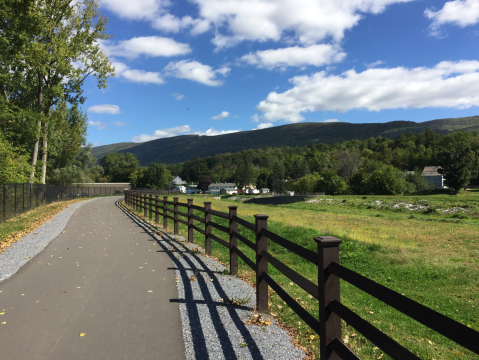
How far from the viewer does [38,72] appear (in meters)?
27.6

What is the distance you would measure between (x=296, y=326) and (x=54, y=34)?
31562mm

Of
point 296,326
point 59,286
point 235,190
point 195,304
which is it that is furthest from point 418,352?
point 235,190

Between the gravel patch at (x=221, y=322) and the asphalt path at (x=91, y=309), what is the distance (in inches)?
8.0

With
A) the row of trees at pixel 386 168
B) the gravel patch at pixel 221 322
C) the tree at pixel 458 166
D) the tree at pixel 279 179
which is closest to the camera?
the gravel patch at pixel 221 322

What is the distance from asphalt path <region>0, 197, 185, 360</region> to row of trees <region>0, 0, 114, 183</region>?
1728 centimetres

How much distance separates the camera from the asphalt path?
3801 mm

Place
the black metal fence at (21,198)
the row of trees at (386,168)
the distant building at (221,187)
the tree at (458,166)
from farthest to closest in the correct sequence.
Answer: the distant building at (221,187) → the row of trees at (386,168) → the tree at (458,166) → the black metal fence at (21,198)

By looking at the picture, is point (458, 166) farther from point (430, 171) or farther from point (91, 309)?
point (91, 309)

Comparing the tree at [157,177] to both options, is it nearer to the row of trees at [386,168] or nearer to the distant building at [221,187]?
the row of trees at [386,168]

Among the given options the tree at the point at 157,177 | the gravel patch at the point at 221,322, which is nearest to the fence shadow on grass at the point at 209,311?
the gravel patch at the point at 221,322

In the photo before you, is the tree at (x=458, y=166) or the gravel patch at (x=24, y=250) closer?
the gravel patch at (x=24, y=250)

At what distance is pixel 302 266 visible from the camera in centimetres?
907

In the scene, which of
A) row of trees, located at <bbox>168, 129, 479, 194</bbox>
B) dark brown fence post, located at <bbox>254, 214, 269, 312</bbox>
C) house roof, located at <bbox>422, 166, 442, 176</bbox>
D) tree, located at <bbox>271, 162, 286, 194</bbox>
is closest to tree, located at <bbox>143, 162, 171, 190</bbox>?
row of trees, located at <bbox>168, 129, 479, 194</bbox>

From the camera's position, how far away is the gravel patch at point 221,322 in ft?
12.1
